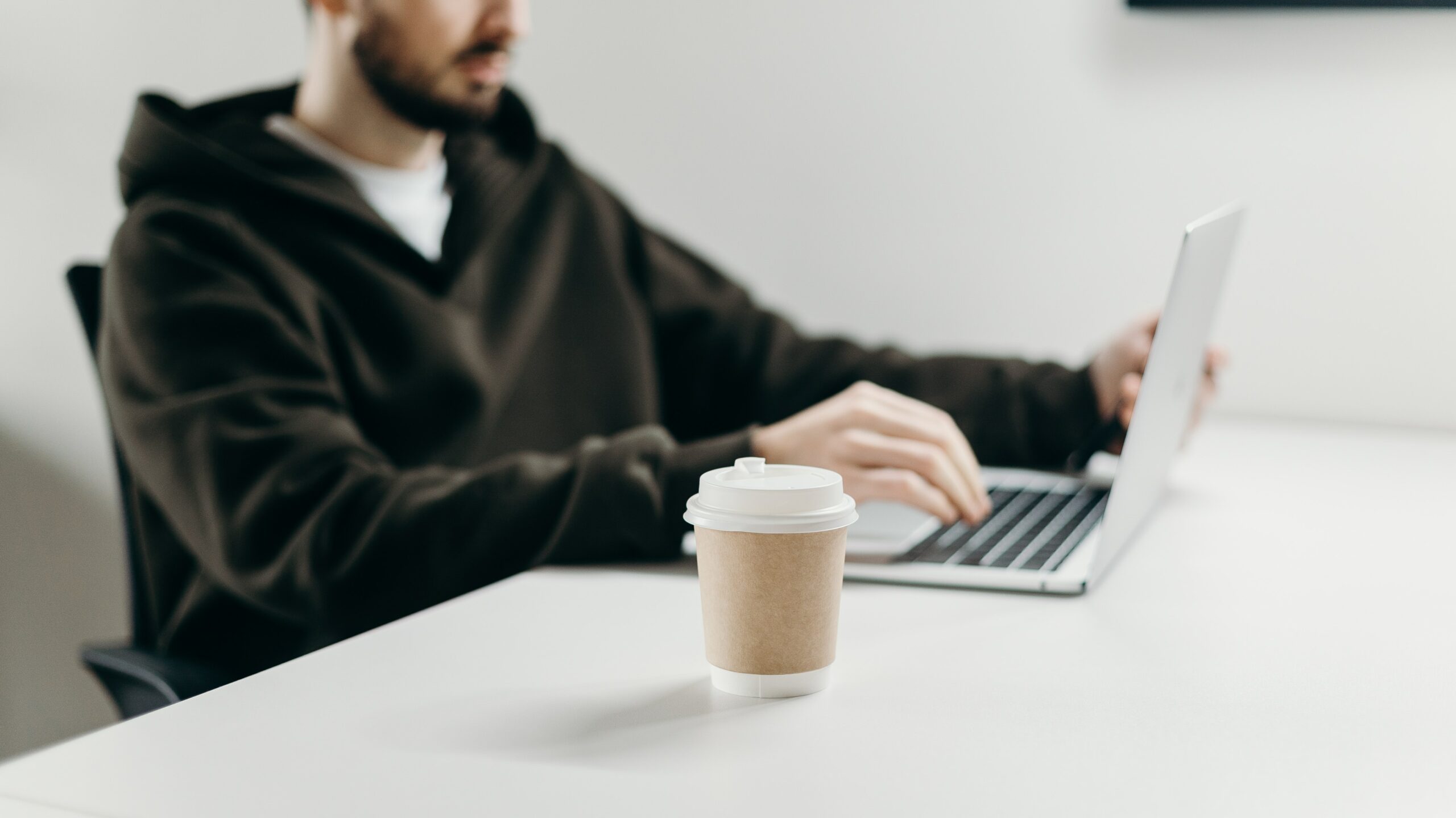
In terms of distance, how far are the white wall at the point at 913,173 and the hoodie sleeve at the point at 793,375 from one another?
9.3 inches

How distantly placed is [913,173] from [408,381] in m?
0.74

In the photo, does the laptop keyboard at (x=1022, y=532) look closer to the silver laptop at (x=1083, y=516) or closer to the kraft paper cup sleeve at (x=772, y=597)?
the silver laptop at (x=1083, y=516)

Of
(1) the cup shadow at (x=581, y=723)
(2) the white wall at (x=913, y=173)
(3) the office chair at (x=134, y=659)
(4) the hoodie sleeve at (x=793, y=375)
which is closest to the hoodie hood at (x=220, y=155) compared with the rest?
(3) the office chair at (x=134, y=659)

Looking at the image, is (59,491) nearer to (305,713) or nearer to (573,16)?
(573,16)

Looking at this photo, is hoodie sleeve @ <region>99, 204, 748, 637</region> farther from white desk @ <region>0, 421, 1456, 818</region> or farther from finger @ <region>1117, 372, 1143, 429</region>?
finger @ <region>1117, 372, 1143, 429</region>

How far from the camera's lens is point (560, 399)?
1340 millimetres

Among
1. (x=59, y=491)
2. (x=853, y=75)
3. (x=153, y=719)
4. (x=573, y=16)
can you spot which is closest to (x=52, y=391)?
(x=59, y=491)

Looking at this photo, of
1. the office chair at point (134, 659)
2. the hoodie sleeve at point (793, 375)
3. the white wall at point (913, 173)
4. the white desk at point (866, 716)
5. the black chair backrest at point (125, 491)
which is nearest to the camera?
the white desk at point (866, 716)

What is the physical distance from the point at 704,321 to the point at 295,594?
705mm

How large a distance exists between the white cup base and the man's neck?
2.98ft

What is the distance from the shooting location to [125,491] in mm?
1008

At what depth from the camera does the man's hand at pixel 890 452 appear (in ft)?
2.55

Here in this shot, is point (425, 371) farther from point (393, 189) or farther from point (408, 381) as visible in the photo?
point (393, 189)

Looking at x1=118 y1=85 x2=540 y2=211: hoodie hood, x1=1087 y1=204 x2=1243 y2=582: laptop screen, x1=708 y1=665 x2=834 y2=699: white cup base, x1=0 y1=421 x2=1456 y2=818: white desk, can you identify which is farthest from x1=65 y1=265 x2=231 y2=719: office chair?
x1=1087 y1=204 x2=1243 y2=582: laptop screen
